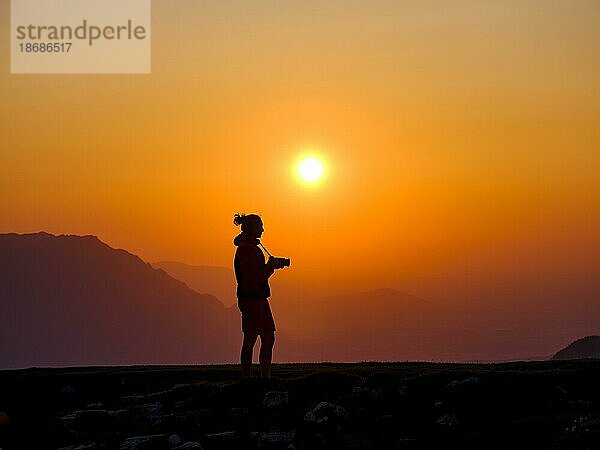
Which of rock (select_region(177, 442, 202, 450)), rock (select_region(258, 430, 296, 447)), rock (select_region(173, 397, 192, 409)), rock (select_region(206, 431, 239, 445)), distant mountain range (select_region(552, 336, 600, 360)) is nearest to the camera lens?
rock (select_region(177, 442, 202, 450))

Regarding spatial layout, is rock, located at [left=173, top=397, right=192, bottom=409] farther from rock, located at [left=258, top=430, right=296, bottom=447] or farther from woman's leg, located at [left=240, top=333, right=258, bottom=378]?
rock, located at [left=258, top=430, right=296, bottom=447]

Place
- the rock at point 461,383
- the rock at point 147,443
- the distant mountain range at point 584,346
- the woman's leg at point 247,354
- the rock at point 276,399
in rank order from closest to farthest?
the rock at point 147,443 → the rock at point 461,383 → the rock at point 276,399 → the woman's leg at point 247,354 → the distant mountain range at point 584,346

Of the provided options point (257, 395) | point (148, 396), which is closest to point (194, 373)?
point (148, 396)

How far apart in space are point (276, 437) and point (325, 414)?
1.33 metres

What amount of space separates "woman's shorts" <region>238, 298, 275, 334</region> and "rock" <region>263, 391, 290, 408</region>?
8.79 feet

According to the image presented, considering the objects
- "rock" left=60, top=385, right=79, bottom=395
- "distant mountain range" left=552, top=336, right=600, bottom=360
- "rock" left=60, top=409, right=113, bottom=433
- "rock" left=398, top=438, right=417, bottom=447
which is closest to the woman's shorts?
"rock" left=60, top=409, right=113, bottom=433

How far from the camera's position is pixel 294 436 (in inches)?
775

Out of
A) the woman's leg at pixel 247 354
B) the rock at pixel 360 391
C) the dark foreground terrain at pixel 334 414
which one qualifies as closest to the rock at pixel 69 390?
the dark foreground terrain at pixel 334 414

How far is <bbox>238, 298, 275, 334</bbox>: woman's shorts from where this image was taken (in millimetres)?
25234

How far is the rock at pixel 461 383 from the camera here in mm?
22062

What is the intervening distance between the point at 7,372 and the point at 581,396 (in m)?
21.8

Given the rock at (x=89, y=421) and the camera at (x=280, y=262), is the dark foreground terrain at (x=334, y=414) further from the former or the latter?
the camera at (x=280, y=262)

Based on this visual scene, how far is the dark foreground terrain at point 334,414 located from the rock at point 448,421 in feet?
0.07

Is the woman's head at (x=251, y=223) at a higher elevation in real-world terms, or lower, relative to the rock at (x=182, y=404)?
higher
